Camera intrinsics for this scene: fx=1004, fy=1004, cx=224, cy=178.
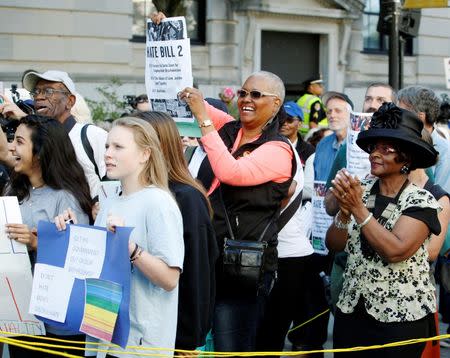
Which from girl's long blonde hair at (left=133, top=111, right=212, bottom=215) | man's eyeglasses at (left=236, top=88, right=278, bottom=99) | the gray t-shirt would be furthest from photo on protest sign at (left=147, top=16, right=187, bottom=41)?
the gray t-shirt

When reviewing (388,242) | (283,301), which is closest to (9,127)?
(283,301)

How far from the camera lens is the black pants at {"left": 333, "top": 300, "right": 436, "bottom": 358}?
194 inches

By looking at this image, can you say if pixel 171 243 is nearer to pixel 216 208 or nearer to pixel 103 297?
pixel 103 297

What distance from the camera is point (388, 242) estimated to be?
15.7 ft

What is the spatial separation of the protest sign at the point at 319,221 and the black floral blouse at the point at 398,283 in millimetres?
1996

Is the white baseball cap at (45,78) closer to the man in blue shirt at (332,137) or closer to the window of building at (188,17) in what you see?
the man in blue shirt at (332,137)

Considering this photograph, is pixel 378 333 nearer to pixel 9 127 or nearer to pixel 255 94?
pixel 255 94

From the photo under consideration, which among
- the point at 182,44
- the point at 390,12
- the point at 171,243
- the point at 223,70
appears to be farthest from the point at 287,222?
the point at 223,70

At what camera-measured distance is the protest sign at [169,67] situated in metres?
5.78

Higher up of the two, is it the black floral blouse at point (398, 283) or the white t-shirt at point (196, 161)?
the white t-shirt at point (196, 161)

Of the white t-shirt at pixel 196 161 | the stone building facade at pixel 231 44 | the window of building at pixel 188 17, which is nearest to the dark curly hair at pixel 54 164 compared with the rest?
the white t-shirt at pixel 196 161

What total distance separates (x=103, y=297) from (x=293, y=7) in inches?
674

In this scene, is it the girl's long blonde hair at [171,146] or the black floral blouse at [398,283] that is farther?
the black floral blouse at [398,283]

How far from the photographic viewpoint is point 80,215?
530cm
